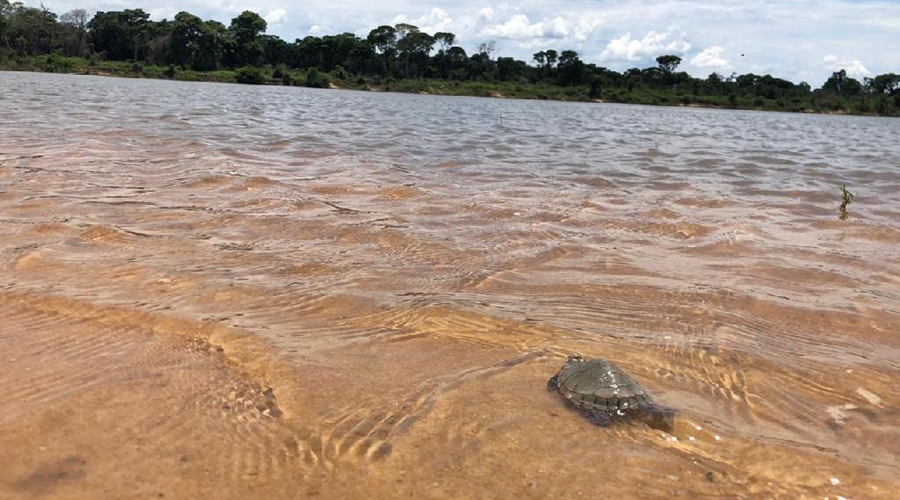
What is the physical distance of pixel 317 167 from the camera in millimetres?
9078

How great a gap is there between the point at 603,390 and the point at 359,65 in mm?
93665

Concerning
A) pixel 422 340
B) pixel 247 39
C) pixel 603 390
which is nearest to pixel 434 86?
pixel 247 39

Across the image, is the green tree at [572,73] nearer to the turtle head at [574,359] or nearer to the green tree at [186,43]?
the green tree at [186,43]

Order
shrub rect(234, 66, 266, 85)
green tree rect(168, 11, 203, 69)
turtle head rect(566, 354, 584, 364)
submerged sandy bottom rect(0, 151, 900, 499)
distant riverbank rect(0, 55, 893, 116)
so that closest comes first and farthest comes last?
submerged sandy bottom rect(0, 151, 900, 499)
turtle head rect(566, 354, 584, 364)
distant riverbank rect(0, 55, 893, 116)
shrub rect(234, 66, 266, 85)
green tree rect(168, 11, 203, 69)

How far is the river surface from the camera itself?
2.24 metres

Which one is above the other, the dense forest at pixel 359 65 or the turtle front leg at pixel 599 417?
the dense forest at pixel 359 65

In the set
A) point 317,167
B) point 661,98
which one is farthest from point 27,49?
point 317,167

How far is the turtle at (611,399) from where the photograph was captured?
2613 millimetres

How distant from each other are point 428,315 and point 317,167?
234 inches

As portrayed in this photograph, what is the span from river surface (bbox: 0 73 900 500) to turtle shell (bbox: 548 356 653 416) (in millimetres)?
80

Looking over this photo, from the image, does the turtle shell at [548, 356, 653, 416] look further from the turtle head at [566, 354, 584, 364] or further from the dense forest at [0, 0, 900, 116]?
the dense forest at [0, 0, 900, 116]

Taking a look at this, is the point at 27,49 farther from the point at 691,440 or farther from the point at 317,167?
the point at 691,440

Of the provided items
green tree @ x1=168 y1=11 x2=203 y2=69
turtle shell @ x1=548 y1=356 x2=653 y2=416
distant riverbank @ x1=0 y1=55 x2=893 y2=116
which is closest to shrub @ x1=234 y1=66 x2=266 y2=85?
distant riverbank @ x1=0 y1=55 x2=893 y2=116

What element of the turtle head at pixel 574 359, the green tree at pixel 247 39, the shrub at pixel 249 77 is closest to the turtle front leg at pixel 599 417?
the turtle head at pixel 574 359
